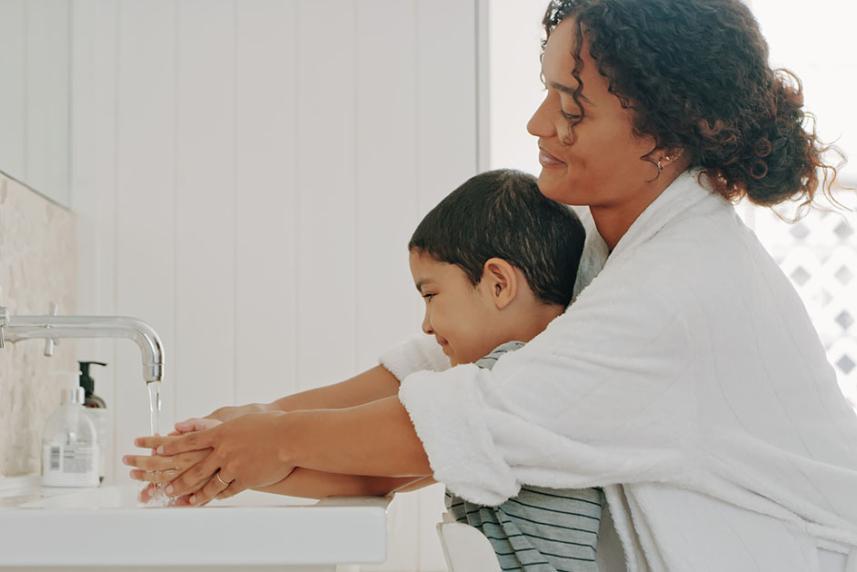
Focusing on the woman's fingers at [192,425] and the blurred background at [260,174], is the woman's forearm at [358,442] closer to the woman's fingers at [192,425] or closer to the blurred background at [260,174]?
the woman's fingers at [192,425]

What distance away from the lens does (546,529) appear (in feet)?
3.50

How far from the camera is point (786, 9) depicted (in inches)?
136

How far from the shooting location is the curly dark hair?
113 cm

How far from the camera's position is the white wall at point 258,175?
6.86 feet

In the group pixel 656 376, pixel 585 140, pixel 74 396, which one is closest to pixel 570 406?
pixel 656 376

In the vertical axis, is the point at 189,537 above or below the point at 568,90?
below

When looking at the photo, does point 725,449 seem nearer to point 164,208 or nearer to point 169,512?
point 169,512

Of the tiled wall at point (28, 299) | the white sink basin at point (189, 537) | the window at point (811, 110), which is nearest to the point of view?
the white sink basin at point (189, 537)

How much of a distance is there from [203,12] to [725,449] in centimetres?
148

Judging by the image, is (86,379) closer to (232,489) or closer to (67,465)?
(67,465)

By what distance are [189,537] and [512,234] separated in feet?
1.75

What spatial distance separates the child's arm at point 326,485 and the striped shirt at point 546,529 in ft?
0.41

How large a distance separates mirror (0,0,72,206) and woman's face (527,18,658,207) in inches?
36.1

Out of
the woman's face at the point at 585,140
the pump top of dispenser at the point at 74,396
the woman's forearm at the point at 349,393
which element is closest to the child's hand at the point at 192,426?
the woman's forearm at the point at 349,393
